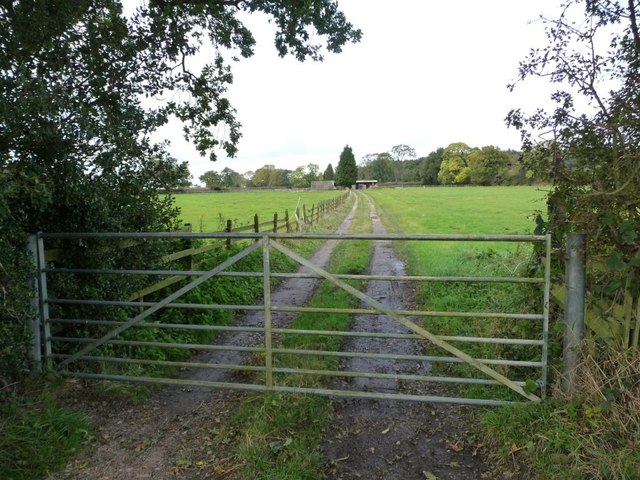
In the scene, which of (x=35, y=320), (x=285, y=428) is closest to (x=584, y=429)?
(x=285, y=428)

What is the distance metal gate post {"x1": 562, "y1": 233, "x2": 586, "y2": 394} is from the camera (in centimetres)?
390

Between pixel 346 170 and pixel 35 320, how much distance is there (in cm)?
14039

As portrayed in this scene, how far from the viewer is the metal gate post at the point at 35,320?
16.0 feet

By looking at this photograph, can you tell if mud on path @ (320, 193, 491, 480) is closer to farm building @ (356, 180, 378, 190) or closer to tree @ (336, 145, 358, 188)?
tree @ (336, 145, 358, 188)

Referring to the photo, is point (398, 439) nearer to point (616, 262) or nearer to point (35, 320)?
point (616, 262)

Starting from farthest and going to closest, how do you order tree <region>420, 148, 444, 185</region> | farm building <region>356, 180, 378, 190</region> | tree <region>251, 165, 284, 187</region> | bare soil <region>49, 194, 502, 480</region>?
tree <region>251, 165, 284, 187</region>
farm building <region>356, 180, 378, 190</region>
tree <region>420, 148, 444, 185</region>
bare soil <region>49, 194, 502, 480</region>

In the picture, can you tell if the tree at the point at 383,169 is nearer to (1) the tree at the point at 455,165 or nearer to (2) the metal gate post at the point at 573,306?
(1) the tree at the point at 455,165

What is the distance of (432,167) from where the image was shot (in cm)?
13488

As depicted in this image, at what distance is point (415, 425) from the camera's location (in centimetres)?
427

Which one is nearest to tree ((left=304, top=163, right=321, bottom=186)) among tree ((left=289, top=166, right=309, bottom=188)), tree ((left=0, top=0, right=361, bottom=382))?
tree ((left=289, top=166, right=309, bottom=188))

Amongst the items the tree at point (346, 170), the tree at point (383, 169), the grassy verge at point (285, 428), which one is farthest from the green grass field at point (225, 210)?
the tree at point (383, 169)

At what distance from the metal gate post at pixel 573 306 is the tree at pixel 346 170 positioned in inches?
5512

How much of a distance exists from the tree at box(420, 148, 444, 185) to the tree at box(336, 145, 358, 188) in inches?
878

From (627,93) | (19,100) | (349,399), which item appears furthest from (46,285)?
(627,93)
